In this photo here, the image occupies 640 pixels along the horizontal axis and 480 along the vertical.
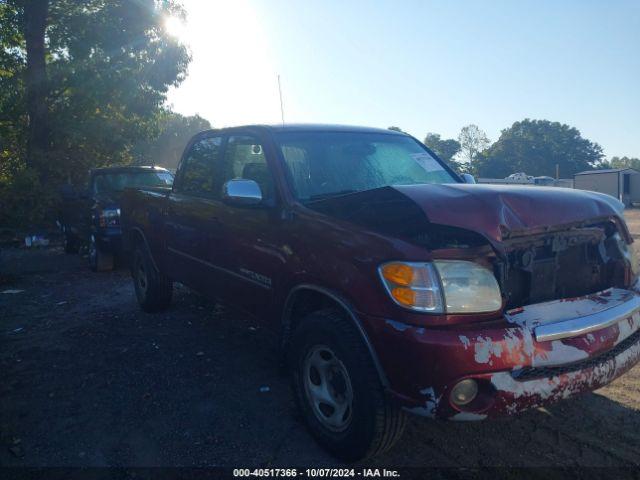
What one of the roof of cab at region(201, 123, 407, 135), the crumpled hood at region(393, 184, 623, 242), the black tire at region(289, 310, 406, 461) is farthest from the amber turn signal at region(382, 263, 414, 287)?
the roof of cab at region(201, 123, 407, 135)

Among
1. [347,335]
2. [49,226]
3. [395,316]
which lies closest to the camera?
[395,316]

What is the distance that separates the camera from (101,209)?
832 centimetres

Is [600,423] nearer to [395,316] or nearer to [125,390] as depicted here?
[395,316]

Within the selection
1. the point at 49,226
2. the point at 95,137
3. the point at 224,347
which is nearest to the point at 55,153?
the point at 95,137

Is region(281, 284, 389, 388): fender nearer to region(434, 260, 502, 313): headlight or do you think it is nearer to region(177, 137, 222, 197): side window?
region(434, 260, 502, 313): headlight

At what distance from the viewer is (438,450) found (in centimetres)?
296

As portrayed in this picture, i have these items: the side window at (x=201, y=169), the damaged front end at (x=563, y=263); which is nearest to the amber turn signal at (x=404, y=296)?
the damaged front end at (x=563, y=263)

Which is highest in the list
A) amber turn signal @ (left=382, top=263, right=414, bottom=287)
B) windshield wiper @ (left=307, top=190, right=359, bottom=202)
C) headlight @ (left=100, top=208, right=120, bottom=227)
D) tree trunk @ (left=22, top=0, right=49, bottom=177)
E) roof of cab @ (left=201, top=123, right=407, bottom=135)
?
tree trunk @ (left=22, top=0, right=49, bottom=177)

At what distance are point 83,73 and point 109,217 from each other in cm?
808

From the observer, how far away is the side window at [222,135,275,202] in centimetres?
363

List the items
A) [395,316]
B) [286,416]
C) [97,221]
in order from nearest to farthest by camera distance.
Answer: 1. [395,316]
2. [286,416]
3. [97,221]

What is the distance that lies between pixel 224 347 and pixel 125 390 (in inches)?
43.6

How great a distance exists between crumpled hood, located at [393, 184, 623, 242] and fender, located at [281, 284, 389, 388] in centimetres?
→ 65

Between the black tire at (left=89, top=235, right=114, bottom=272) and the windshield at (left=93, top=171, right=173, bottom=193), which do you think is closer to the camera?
the black tire at (left=89, top=235, right=114, bottom=272)
